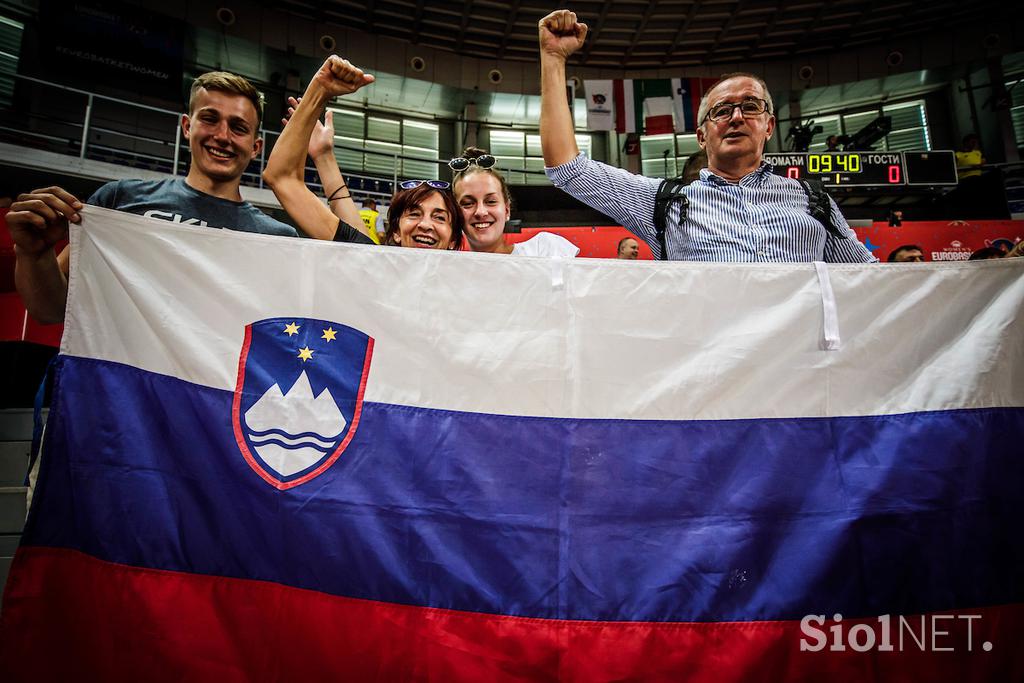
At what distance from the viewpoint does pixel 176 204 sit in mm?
1732

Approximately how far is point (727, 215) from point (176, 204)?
75.4 inches

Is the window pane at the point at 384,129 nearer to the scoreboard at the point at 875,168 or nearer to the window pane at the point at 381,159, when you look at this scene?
the window pane at the point at 381,159

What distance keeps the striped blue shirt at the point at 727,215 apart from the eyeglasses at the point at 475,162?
1.71 feet

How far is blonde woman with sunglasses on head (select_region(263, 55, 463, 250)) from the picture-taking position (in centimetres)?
167

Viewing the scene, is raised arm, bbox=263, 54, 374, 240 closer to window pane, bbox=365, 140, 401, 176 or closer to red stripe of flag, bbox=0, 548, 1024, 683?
red stripe of flag, bbox=0, 548, 1024, 683

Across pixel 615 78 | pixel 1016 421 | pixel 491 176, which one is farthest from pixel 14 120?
pixel 1016 421

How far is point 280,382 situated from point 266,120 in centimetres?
1317

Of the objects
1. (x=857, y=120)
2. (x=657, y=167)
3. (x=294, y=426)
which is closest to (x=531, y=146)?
(x=657, y=167)

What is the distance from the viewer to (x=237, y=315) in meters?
1.38

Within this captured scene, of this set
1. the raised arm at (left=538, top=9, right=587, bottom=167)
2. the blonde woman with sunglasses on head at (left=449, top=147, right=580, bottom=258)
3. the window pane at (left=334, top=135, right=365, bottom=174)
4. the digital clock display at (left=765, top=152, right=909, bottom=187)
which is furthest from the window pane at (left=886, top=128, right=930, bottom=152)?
the raised arm at (left=538, top=9, right=587, bottom=167)

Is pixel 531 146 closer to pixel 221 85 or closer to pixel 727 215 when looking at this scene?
pixel 221 85

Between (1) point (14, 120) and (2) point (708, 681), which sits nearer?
(2) point (708, 681)

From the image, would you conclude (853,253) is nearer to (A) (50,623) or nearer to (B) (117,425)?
(B) (117,425)

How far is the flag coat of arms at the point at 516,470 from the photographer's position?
1216 mm
